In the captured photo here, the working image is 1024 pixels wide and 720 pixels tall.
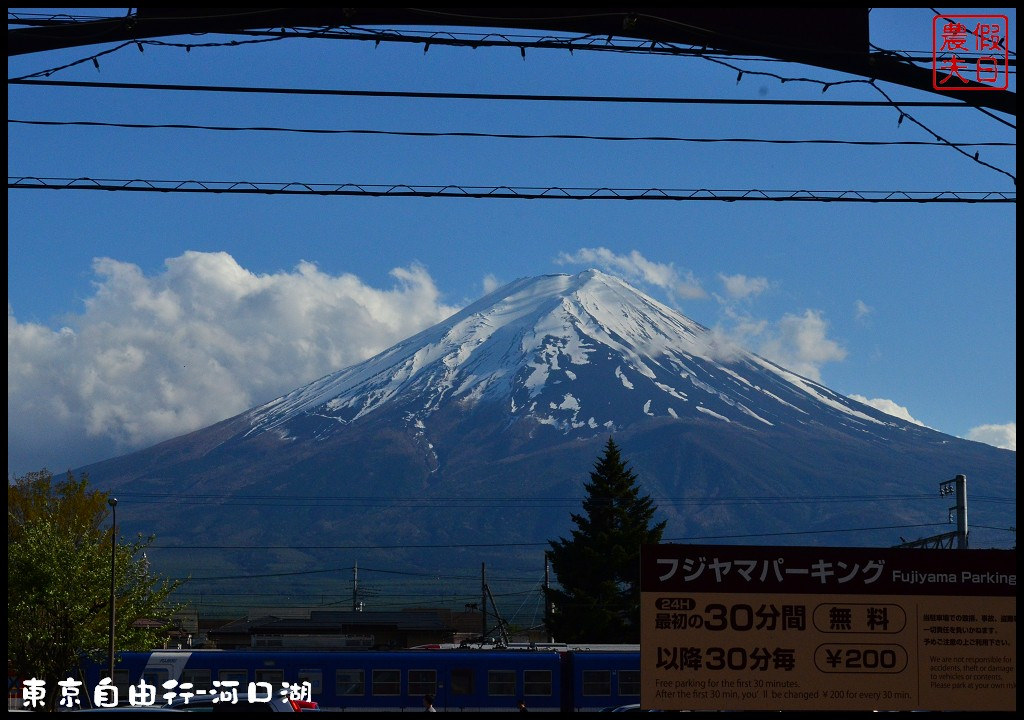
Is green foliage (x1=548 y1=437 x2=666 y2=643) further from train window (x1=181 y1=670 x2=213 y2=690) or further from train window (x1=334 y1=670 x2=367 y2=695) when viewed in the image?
train window (x1=181 y1=670 x2=213 y2=690)

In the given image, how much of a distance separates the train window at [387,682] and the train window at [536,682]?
12.1ft

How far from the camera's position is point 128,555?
134 feet

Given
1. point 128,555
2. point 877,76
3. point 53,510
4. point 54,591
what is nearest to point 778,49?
point 877,76

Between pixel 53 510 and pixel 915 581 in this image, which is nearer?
pixel 915 581

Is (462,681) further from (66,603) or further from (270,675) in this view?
(66,603)

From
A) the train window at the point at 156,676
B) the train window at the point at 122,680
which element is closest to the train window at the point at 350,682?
the train window at the point at 156,676

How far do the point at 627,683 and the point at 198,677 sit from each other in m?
12.6

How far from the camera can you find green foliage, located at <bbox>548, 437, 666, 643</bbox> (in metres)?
61.8

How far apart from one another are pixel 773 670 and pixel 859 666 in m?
0.93

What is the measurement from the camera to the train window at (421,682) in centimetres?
3631

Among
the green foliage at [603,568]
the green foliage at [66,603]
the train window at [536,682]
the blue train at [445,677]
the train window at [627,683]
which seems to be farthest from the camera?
the green foliage at [603,568]

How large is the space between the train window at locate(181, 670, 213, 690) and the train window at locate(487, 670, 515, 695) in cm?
822

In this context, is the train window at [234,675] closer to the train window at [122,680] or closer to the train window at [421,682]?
the train window at [122,680]

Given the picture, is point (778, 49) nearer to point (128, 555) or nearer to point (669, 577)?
point (669, 577)
